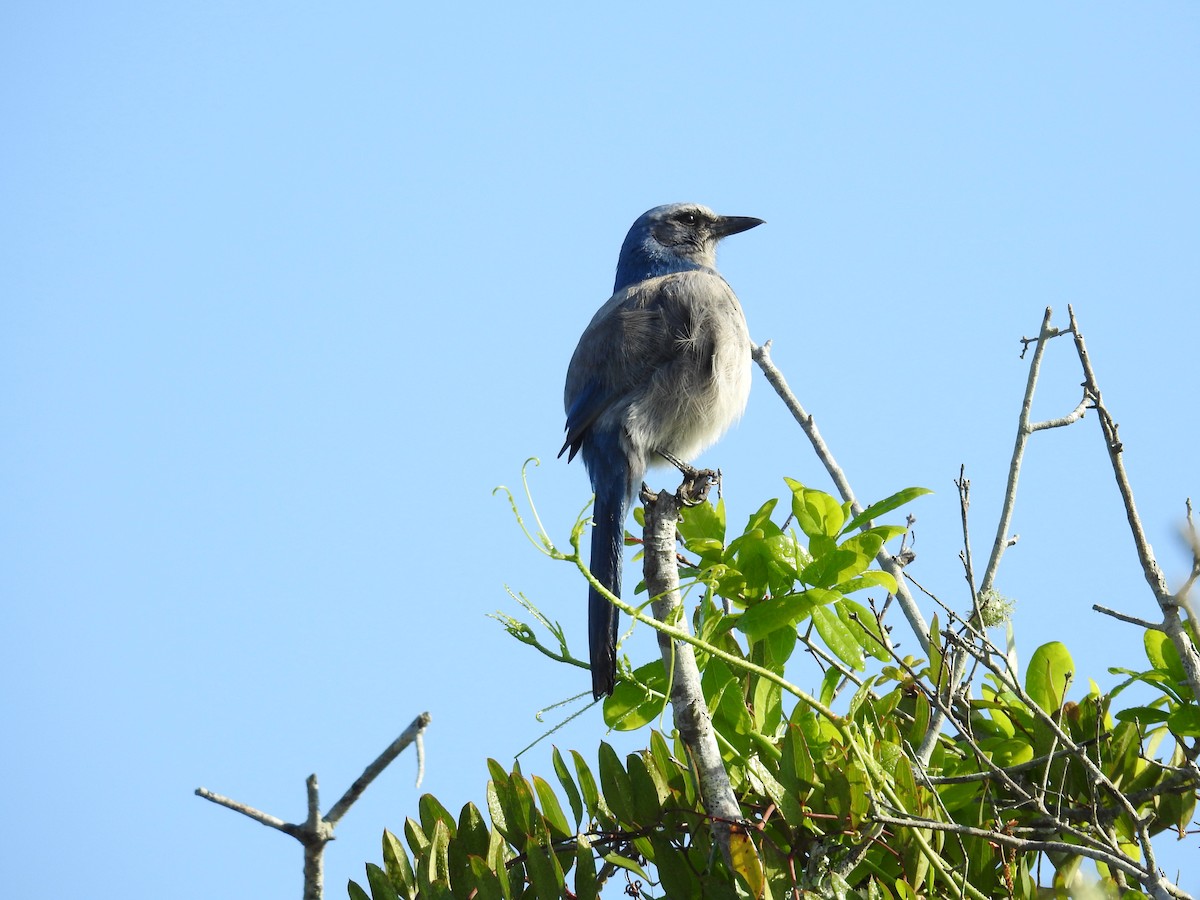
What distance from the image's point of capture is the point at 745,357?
5402 mm

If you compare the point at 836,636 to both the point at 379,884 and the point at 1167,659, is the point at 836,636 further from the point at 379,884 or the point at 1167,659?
the point at 379,884

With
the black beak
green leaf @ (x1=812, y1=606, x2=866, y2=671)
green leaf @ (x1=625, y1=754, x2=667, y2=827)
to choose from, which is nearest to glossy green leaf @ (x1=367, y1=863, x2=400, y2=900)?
green leaf @ (x1=625, y1=754, x2=667, y2=827)

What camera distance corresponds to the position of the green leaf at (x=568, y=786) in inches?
112

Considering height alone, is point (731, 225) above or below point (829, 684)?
A: above

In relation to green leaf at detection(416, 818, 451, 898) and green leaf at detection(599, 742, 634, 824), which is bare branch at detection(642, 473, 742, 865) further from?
green leaf at detection(416, 818, 451, 898)

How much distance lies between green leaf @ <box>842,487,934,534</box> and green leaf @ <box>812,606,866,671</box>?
24 centimetres

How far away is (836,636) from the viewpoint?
2.83 metres

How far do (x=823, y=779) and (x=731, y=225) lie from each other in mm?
4644

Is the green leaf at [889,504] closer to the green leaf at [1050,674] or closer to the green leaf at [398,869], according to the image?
the green leaf at [1050,674]

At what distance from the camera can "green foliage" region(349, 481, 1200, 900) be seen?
2473mm

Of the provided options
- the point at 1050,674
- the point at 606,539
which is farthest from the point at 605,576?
the point at 1050,674

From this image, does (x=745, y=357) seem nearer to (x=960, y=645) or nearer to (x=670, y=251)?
(x=670, y=251)

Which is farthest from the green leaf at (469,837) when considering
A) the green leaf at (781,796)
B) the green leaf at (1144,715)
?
the green leaf at (1144,715)

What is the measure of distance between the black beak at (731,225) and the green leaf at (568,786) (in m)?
4.34
